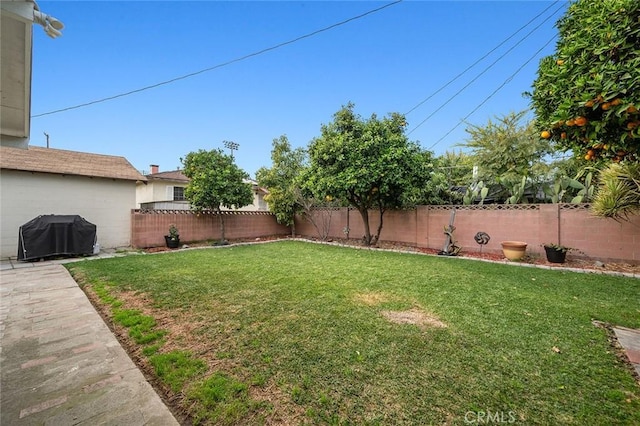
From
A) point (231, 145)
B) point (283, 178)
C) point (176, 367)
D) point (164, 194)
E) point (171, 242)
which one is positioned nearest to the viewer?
point (176, 367)

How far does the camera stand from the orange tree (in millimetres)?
1925

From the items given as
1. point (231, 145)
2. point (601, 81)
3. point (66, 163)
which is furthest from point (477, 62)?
point (231, 145)

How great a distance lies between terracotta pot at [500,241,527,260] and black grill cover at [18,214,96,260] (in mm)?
11851

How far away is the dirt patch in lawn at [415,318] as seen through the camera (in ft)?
9.97

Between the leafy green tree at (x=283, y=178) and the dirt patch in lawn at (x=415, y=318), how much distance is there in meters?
9.20

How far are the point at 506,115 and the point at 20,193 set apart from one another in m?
18.2

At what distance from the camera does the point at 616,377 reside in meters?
2.07

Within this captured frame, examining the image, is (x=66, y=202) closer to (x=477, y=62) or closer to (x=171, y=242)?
(x=171, y=242)

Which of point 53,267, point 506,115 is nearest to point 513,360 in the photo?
point 53,267

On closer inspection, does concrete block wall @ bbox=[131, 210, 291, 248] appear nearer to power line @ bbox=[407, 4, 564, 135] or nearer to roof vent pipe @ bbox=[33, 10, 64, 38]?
power line @ bbox=[407, 4, 564, 135]

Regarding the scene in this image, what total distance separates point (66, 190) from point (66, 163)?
1.00 m

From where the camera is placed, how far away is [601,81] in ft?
6.56

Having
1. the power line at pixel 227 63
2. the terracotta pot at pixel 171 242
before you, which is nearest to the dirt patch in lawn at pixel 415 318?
the power line at pixel 227 63

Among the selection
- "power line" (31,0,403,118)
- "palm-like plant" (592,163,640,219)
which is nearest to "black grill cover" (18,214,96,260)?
"power line" (31,0,403,118)
